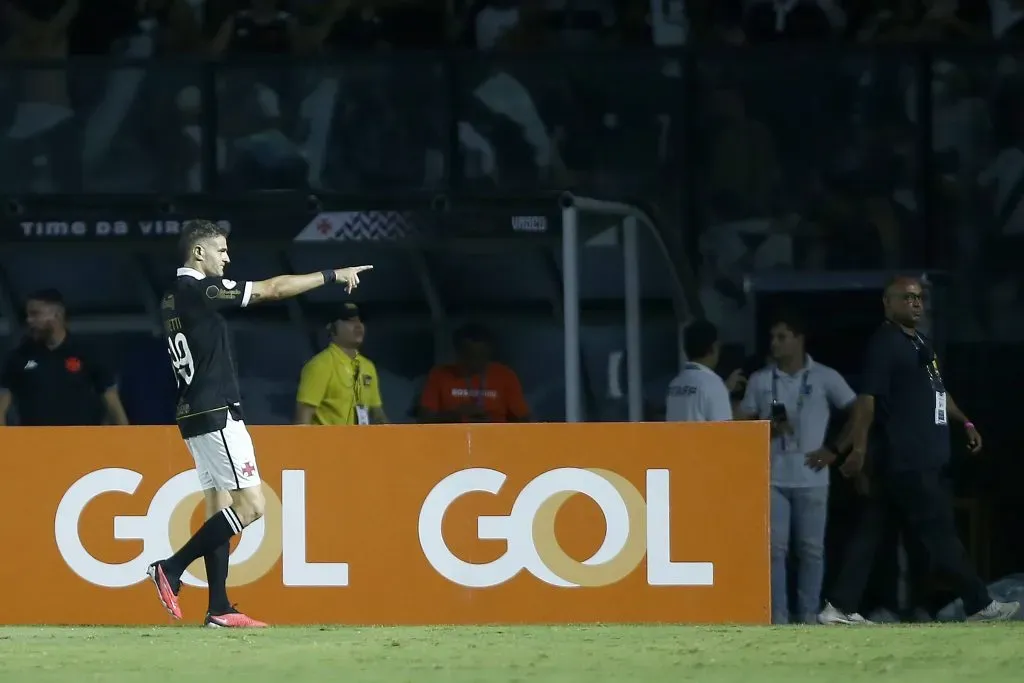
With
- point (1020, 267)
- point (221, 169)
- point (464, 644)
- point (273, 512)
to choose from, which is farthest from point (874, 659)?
point (221, 169)

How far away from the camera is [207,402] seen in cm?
1025

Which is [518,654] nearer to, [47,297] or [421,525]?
[421,525]

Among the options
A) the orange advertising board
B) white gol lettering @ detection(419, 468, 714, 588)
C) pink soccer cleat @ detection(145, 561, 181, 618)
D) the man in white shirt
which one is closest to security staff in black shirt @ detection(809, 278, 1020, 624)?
the man in white shirt

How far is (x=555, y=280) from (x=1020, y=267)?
3.22m

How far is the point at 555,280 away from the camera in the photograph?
48.7 ft

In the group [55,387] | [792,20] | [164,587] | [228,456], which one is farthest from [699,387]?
[792,20]

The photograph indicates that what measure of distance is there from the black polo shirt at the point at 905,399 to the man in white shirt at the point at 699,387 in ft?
2.62

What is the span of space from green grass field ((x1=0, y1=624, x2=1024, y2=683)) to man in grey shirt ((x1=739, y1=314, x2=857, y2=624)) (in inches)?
76.0

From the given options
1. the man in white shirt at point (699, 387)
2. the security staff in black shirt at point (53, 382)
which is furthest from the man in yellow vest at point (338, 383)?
the man in white shirt at point (699, 387)

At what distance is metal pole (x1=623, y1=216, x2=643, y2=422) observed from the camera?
13.8 m

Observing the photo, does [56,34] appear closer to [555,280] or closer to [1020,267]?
[555,280]

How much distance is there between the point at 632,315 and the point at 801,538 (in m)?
2.22

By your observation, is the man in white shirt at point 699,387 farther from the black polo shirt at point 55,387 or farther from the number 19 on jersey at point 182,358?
the black polo shirt at point 55,387

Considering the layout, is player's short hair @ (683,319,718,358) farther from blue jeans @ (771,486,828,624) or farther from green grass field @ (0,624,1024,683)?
Answer: green grass field @ (0,624,1024,683)
